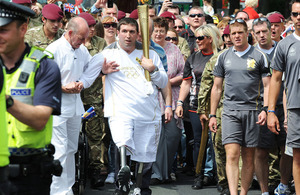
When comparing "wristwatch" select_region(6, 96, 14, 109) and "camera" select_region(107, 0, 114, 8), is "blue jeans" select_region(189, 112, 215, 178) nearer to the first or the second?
"camera" select_region(107, 0, 114, 8)

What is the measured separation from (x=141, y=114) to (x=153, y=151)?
0.53m

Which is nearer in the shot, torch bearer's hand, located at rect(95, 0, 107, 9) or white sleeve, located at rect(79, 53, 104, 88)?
white sleeve, located at rect(79, 53, 104, 88)

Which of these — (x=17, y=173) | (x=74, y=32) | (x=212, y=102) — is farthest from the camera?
(x=212, y=102)

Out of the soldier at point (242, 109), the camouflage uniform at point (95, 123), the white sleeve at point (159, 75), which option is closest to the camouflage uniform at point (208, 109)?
the soldier at point (242, 109)

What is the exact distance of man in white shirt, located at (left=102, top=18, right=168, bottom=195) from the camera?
802 cm

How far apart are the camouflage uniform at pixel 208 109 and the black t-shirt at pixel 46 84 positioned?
4.87m

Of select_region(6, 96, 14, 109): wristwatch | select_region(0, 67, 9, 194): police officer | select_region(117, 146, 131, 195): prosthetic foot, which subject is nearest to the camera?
select_region(0, 67, 9, 194): police officer

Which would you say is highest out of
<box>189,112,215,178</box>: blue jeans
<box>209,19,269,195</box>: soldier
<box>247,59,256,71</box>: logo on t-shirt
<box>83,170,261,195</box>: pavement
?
<box>247,59,256,71</box>: logo on t-shirt

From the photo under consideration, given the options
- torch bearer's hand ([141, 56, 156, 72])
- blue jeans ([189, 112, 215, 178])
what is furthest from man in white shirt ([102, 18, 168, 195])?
blue jeans ([189, 112, 215, 178])

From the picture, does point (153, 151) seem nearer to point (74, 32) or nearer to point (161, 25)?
point (74, 32)

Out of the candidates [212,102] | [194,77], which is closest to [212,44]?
[194,77]

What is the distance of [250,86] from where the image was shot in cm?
820

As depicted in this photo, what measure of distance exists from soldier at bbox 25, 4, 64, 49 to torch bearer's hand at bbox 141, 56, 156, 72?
1.73 metres

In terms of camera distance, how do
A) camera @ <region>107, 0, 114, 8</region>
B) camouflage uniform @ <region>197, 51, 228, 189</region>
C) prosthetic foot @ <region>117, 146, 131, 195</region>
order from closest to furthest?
prosthetic foot @ <region>117, 146, 131, 195</region> < camouflage uniform @ <region>197, 51, 228, 189</region> < camera @ <region>107, 0, 114, 8</region>
